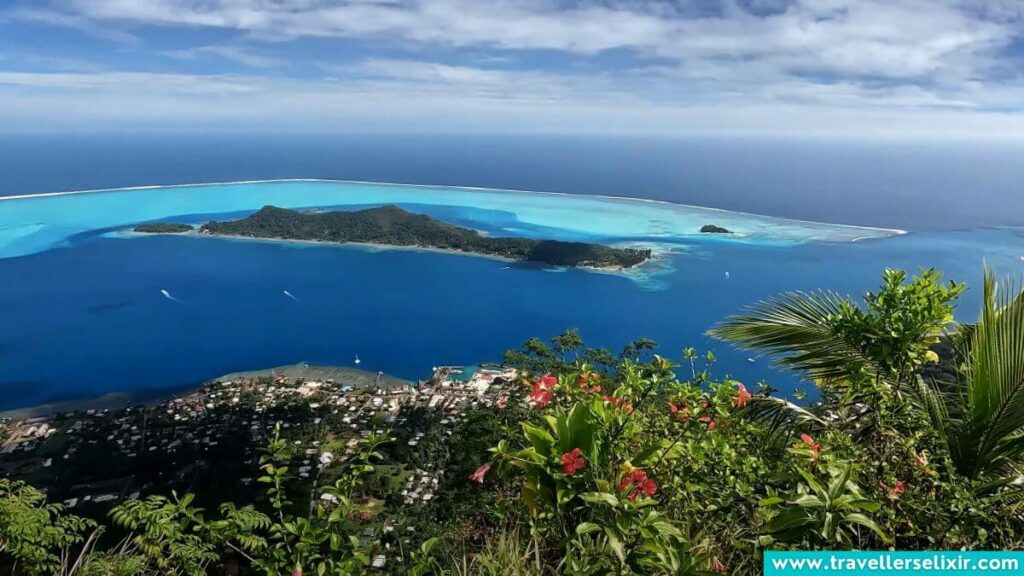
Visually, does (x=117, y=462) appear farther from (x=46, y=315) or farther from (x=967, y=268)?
(x=967, y=268)

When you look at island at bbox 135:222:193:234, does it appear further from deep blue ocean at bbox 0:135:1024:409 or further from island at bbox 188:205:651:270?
deep blue ocean at bbox 0:135:1024:409

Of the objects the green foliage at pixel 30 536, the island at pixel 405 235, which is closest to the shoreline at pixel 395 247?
the island at pixel 405 235

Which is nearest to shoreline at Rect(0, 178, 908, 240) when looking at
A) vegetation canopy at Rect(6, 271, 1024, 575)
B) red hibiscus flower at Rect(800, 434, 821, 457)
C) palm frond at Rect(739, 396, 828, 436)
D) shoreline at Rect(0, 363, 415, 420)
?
shoreline at Rect(0, 363, 415, 420)

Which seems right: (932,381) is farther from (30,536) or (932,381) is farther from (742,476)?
(30,536)

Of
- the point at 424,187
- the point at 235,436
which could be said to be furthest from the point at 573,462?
the point at 424,187

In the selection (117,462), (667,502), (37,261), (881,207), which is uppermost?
(881,207)

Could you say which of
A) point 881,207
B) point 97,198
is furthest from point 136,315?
point 881,207
